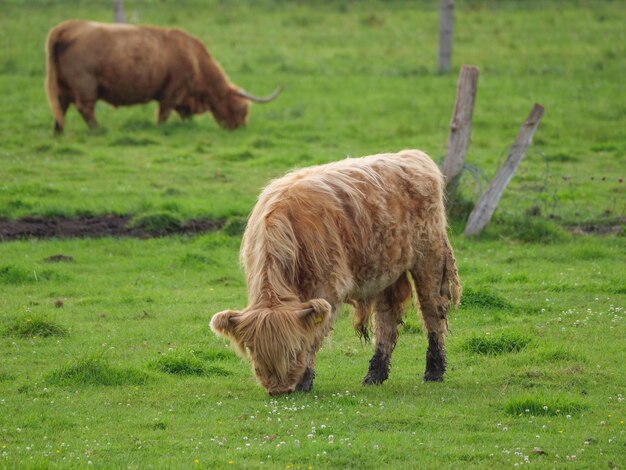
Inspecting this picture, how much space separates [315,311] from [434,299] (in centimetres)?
179

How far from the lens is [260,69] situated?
88.5 ft

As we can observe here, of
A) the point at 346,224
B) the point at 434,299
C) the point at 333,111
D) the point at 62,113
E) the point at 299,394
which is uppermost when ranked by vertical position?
the point at 346,224

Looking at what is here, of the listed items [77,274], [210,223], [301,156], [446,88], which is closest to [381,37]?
[446,88]

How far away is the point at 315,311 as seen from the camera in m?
7.64

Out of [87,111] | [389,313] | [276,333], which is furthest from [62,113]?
[276,333]

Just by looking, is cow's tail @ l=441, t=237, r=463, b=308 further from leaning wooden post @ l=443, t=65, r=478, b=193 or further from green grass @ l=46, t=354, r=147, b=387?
leaning wooden post @ l=443, t=65, r=478, b=193

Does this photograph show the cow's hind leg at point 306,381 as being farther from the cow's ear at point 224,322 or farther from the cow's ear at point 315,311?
the cow's ear at point 224,322

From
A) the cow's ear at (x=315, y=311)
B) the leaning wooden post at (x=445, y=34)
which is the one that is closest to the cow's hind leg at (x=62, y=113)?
the leaning wooden post at (x=445, y=34)

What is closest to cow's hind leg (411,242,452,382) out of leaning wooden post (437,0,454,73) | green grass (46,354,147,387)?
green grass (46,354,147,387)

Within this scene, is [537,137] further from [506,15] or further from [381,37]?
[506,15]

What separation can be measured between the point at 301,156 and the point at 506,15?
55.0 ft

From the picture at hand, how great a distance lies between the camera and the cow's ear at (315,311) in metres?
7.62

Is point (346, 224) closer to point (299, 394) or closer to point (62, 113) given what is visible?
point (299, 394)

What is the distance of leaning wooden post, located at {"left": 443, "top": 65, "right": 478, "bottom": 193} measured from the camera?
45.8 feet
